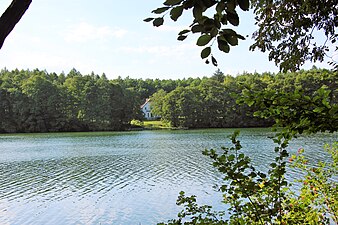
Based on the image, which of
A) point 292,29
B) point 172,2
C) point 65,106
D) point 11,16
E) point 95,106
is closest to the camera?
point 172,2

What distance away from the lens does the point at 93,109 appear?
57062mm

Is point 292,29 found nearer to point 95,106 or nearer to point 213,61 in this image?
point 213,61

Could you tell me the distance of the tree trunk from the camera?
4.18 ft

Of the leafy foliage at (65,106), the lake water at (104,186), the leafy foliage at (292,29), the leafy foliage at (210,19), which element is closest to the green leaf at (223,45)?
the leafy foliage at (210,19)

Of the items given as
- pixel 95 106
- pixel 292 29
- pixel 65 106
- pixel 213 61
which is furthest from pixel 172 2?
pixel 65 106

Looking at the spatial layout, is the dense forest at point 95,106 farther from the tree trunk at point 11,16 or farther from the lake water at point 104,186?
the tree trunk at point 11,16

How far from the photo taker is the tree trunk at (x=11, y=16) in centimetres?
127

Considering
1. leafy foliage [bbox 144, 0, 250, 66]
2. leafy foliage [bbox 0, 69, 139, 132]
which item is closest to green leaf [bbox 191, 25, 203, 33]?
leafy foliage [bbox 144, 0, 250, 66]

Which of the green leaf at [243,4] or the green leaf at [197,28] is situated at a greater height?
the green leaf at [243,4]

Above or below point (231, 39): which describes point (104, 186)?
below

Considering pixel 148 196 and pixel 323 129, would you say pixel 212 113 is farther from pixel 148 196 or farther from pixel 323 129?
pixel 323 129

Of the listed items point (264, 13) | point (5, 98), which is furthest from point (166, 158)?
point (5, 98)

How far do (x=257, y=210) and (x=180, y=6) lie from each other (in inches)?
73.3

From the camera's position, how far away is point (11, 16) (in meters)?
1.28
